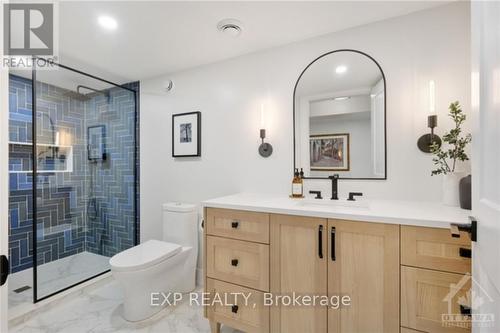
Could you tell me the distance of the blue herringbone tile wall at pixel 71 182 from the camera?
7.72 feet

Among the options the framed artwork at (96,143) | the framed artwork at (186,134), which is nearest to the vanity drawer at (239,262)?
the framed artwork at (186,134)

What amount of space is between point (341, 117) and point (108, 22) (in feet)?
5.96

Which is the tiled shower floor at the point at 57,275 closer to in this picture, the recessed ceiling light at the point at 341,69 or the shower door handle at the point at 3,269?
the shower door handle at the point at 3,269

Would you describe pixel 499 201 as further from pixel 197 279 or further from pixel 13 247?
pixel 13 247

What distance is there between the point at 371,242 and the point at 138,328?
172 centimetres

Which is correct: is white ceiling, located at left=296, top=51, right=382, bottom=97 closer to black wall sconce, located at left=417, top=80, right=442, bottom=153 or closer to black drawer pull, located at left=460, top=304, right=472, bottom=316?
black wall sconce, located at left=417, top=80, right=442, bottom=153

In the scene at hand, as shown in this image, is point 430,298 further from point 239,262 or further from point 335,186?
point 239,262

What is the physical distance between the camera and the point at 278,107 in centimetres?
204

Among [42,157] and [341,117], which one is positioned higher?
[341,117]

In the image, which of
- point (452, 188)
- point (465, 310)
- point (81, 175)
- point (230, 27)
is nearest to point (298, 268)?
point (465, 310)

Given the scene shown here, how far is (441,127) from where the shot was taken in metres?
1.54

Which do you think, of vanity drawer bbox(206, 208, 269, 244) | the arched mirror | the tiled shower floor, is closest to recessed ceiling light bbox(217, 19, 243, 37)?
the arched mirror

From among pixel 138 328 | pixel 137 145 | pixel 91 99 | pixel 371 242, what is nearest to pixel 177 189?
pixel 137 145

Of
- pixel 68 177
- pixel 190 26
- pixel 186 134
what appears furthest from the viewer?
pixel 68 177
